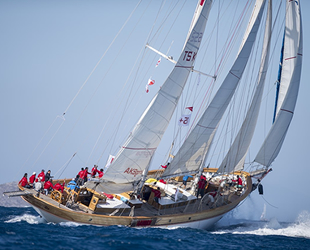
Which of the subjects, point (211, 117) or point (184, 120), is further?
point (211, 117)

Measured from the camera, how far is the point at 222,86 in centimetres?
2041

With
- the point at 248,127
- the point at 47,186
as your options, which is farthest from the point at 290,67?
the point at 47,186

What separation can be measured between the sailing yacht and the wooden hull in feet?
0.15

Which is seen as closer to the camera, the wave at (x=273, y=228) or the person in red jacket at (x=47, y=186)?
the person in red jacket at (x=47, y=186)

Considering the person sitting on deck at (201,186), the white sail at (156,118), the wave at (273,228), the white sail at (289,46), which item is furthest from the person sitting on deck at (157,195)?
the white sail at (289,46)

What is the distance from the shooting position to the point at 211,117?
20.6m

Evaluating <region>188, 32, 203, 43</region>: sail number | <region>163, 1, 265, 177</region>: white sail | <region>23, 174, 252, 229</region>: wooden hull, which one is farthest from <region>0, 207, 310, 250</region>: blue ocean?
<region>188, 32, 203, 43</region>: sail number

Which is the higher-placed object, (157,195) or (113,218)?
(157,195)

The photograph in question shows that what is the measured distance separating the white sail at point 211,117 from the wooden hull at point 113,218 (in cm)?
248

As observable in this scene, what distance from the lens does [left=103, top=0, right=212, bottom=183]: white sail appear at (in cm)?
1828

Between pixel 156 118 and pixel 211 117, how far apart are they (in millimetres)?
3561

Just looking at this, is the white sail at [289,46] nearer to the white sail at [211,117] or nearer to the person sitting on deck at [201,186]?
the white sail at [211,117]

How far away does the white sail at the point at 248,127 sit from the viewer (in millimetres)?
23016

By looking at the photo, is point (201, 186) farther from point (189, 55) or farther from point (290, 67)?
point (290, 67)
